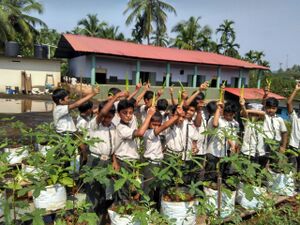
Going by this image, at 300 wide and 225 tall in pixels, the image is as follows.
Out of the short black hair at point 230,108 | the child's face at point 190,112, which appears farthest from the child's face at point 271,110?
the child's face at point 190,112

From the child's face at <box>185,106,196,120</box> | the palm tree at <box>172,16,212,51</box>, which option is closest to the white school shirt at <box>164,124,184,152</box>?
the child's face at <box>185,106,196,120</box>

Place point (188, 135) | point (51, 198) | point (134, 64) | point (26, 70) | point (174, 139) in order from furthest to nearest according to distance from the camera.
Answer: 1. point (134, 64)
2. point (26, 70)
3. point (188, 135)
4. point (174, 139)
5. point (51, 198)

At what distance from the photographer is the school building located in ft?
60.1

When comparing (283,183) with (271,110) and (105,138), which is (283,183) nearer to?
(271,110)

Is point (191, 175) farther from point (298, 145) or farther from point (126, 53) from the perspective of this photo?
point (126, 53)

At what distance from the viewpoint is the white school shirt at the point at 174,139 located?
3.65m

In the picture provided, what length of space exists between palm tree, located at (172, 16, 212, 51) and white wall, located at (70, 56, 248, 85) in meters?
7.81

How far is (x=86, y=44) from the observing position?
18.1 meters

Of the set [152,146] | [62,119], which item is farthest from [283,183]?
[62,119]

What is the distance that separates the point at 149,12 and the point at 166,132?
83.3ft

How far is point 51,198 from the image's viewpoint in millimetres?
3068

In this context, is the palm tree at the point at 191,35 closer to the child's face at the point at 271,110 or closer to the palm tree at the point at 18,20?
the palm tree at the point at 18,20

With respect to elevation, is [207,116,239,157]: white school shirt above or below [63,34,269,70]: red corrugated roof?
below

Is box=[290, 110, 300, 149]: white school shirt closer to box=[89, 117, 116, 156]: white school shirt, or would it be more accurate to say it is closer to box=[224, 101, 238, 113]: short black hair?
box=[224, 101, 238, 113]: short black hair
